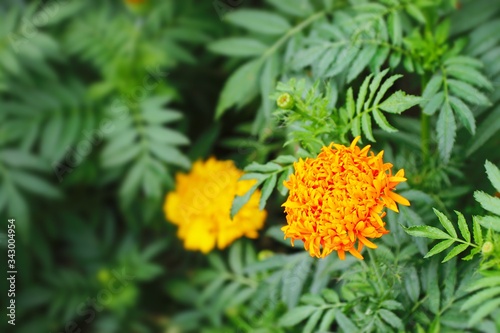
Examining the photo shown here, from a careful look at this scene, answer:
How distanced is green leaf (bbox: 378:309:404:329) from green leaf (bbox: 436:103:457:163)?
348 millimetres

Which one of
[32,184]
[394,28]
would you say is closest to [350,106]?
[394,28]

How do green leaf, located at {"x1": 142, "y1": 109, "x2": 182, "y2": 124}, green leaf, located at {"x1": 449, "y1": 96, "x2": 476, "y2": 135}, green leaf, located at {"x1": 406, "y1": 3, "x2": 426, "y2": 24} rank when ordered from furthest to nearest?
green leaf, located at {"x1": 142, "y1": 109, "x2": 182, "y2": 124} < green leaf, located at {"x1": 406, "y1": 3, "x2": 426, "y2": 24} < green leaf, located at {"x1": 449, "y1": 96, "x2": 476, "y2": 135}

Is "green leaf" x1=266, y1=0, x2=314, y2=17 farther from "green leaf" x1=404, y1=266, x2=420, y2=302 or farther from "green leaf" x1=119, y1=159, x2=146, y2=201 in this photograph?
"green leaf" x1=404, y1=266, x2=420, y2=302

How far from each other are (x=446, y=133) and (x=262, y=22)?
779 millimetres

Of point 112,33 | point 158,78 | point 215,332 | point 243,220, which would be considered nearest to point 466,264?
point 243,220

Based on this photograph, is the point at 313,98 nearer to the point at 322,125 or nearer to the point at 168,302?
the point at 322,125

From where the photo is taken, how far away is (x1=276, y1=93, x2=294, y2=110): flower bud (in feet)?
4.54

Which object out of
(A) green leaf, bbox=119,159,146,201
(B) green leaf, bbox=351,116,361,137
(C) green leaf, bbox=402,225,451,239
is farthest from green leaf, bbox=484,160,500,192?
(A) green leaf, bbox=119,159,146,201

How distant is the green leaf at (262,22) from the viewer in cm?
201

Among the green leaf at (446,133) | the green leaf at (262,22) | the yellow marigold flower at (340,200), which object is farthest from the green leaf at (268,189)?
the green leaf at (262,22)

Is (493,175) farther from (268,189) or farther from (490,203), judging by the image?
(268,189)

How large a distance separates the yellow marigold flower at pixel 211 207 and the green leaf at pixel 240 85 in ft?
0.83

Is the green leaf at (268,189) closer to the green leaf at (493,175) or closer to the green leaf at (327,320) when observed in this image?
the green leaf at (327,320)

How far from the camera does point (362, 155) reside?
4.18ft
